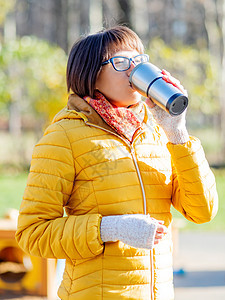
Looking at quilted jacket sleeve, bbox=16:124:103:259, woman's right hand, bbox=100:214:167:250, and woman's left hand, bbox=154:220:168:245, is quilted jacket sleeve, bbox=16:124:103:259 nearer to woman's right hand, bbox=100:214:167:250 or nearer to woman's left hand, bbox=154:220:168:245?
woman's right hand, bbox=100:214:167:250

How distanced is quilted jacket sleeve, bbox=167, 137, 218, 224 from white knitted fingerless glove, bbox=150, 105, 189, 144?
0.03 metres

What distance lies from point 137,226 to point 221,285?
377 cm

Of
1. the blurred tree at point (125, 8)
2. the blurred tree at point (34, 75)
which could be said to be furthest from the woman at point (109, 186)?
the blurred tree at point (125, 8)

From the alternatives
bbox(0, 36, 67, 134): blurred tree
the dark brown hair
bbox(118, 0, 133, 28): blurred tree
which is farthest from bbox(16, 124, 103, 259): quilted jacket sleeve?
bbox(118, 0, 133, 28): blurred tree

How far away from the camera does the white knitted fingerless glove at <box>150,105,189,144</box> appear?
1.93 metres

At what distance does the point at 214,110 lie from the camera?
15844 millimetres

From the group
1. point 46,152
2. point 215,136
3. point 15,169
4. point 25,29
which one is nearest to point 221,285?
point 46,152

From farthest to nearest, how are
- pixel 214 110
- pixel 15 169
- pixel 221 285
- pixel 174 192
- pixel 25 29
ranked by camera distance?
1. pixel 25 29
2. pixel 214 110
3. pixel 15 169
4. pixel 221 285
5. pixel 174 192

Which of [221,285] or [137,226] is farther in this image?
[221,285]

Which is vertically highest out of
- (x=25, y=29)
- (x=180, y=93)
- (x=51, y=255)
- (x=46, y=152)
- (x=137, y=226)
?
(x=25, y=29)

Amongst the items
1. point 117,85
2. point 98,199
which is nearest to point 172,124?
point 117,85

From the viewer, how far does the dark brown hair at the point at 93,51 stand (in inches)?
81.5

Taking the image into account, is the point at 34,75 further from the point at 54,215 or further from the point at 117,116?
the point at 54,215

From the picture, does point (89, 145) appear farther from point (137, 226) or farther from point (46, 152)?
point (137, 226)
